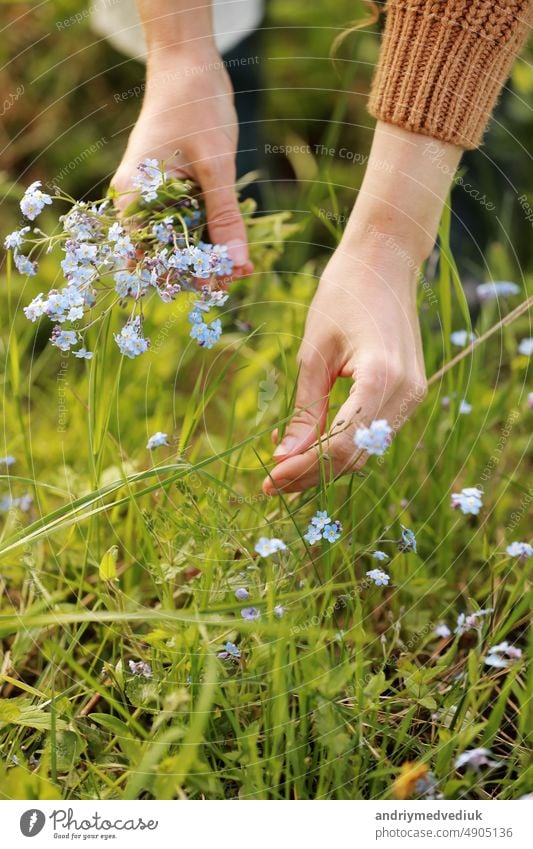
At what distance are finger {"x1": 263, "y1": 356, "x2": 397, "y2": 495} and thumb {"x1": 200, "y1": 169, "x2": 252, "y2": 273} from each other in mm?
290

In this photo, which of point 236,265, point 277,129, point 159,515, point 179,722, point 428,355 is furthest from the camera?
point 277,129

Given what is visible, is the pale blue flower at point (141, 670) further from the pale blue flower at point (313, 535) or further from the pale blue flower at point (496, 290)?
the pale blue flower at point (496, 290)

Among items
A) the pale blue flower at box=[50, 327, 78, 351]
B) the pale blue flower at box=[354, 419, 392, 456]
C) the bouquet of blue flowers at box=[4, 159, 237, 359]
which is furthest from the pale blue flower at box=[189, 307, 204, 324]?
the pale blue flower at box=[354, 419, 392, 456]

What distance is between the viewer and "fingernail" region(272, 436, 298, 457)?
35.3 inches

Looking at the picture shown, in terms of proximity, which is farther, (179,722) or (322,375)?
(322,375)

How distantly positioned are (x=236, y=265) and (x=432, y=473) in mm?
376

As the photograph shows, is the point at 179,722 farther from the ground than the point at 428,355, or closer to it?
closer to it

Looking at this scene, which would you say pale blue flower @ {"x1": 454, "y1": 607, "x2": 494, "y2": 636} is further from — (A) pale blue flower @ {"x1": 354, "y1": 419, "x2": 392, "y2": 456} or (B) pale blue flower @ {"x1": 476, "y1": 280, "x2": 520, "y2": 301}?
(B) pale blue flower @ {"x1": 476, "y1": 280, "x2": 520, "y2": 301}

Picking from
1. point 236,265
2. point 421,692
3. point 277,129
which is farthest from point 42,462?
point 277,129

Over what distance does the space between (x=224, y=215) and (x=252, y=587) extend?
47 centimetres

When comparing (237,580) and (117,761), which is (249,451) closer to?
(237,580)

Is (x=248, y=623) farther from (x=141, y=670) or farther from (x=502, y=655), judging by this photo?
(x=502, y=655)

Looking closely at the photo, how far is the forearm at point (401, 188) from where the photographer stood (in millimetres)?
877

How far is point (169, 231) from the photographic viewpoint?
0.85 metres
